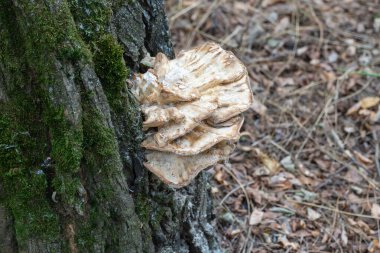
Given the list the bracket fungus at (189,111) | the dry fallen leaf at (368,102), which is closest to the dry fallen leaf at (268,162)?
the dry fallen leaf at (368,102)

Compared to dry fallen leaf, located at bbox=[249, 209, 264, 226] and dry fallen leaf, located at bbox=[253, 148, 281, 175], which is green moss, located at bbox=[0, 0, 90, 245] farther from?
dry fallen leaf, located at bbox=[253, 148, 281, 175]

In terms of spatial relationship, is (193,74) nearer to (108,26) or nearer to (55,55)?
(108,26)

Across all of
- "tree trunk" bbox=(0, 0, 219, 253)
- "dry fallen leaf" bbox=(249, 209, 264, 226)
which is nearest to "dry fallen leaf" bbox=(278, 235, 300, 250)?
"dry fallen leaf" bbox=(249, 209, 264, 226)

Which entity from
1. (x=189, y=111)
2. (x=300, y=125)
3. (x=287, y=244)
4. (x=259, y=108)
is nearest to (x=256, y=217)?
(x=287, y=244)

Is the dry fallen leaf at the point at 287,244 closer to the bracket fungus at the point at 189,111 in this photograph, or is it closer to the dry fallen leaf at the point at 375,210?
the dry fallen leaf at the point at 375,210

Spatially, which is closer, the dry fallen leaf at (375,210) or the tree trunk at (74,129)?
the tree trunk at (74,129)

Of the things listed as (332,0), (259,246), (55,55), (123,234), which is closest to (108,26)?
(55,55)

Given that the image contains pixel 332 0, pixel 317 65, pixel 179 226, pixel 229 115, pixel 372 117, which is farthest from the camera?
pixel 332 0
